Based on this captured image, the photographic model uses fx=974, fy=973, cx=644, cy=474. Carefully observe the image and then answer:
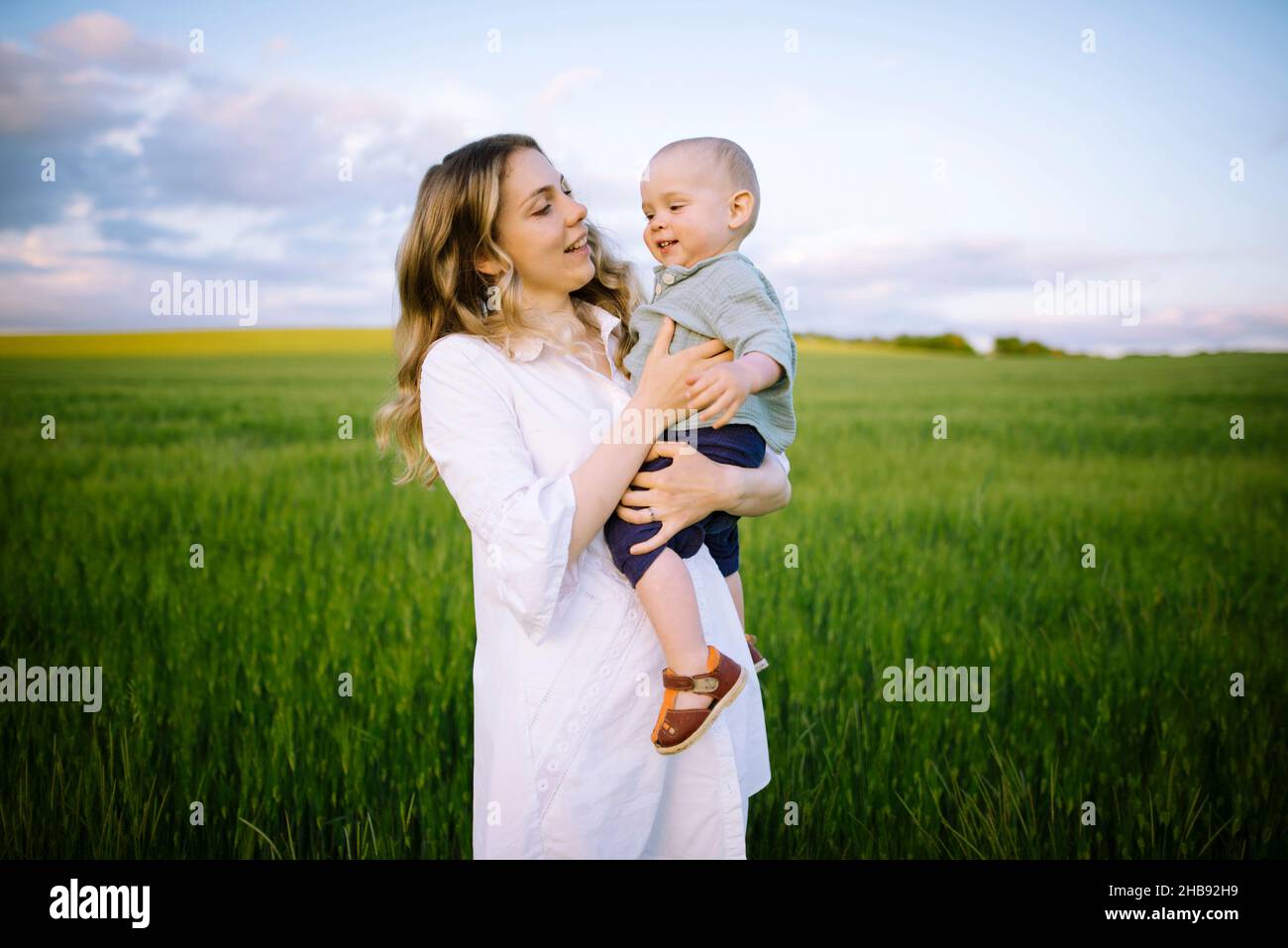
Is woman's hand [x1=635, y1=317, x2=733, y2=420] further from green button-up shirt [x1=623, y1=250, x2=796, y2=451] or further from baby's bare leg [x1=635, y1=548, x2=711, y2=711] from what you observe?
baby's bare leg [x1=635, y1=548, x2=711, y2=711]

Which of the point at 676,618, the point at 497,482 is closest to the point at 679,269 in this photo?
the point at 497,482

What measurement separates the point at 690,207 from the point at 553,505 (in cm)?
91

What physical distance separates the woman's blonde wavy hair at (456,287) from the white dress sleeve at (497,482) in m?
0.16

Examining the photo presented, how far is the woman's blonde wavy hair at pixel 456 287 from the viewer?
2.31 metres

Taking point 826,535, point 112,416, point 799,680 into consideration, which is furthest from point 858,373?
point 799,680

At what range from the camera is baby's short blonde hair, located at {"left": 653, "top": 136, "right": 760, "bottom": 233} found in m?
2.43

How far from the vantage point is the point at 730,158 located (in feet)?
8.00

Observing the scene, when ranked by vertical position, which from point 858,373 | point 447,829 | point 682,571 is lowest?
point 447,829

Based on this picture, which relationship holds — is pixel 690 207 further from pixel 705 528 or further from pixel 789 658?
pixel 789 658

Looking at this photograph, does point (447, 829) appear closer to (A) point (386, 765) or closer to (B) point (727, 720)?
(A) point (386, 765)

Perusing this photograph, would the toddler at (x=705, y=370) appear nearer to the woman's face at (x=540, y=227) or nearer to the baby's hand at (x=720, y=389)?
the baby's hand at (x=720, y=389)

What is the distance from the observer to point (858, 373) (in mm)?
31141

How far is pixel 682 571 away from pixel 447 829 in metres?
1.62

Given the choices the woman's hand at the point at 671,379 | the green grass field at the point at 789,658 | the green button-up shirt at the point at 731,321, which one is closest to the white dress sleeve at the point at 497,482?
the woman's hand at the point at 671,379
